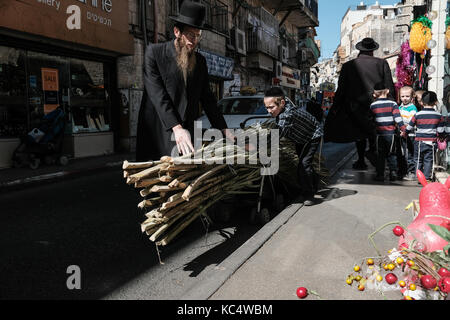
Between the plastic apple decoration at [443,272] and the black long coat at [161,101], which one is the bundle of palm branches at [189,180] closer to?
the black long coat at [161,101]

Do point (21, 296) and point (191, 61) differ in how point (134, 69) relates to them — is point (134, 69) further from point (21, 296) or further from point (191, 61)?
point (21, 296)

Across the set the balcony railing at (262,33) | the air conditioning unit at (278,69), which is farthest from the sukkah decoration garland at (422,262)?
the air conditioning unit at (278,69)

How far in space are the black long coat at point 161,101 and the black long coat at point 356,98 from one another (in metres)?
3.70

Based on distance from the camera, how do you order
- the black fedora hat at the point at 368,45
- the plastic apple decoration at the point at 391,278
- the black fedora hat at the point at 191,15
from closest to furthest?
the plastic apple decoration at the point at 391,278, the black fedora hat at the point at 191,15, the black fedora hat at the point at 368,45

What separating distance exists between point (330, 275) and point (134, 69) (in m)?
11.6

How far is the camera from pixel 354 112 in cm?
655

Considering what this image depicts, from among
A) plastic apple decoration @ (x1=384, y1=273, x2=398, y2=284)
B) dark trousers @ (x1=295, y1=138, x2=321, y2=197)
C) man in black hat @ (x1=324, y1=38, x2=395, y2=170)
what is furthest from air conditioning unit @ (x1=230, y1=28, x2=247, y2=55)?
plastic apple decoration @ (x1=384, y1=273, x2=398, y2=284)

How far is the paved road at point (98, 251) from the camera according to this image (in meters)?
2.96

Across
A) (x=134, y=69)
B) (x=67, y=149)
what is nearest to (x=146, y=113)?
(x=67, y=149)

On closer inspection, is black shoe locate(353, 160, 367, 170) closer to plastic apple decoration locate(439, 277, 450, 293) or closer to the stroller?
plastic apple decoration locate(439, 277, 450, 293)

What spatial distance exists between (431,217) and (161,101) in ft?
7.42

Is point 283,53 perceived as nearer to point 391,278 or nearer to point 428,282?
point 391,278

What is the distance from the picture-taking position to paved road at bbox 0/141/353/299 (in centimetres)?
296

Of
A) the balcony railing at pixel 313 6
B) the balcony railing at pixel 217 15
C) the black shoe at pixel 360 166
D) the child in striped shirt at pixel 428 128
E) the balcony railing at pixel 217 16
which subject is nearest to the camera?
the child in striped shirt at pixel 428 128
